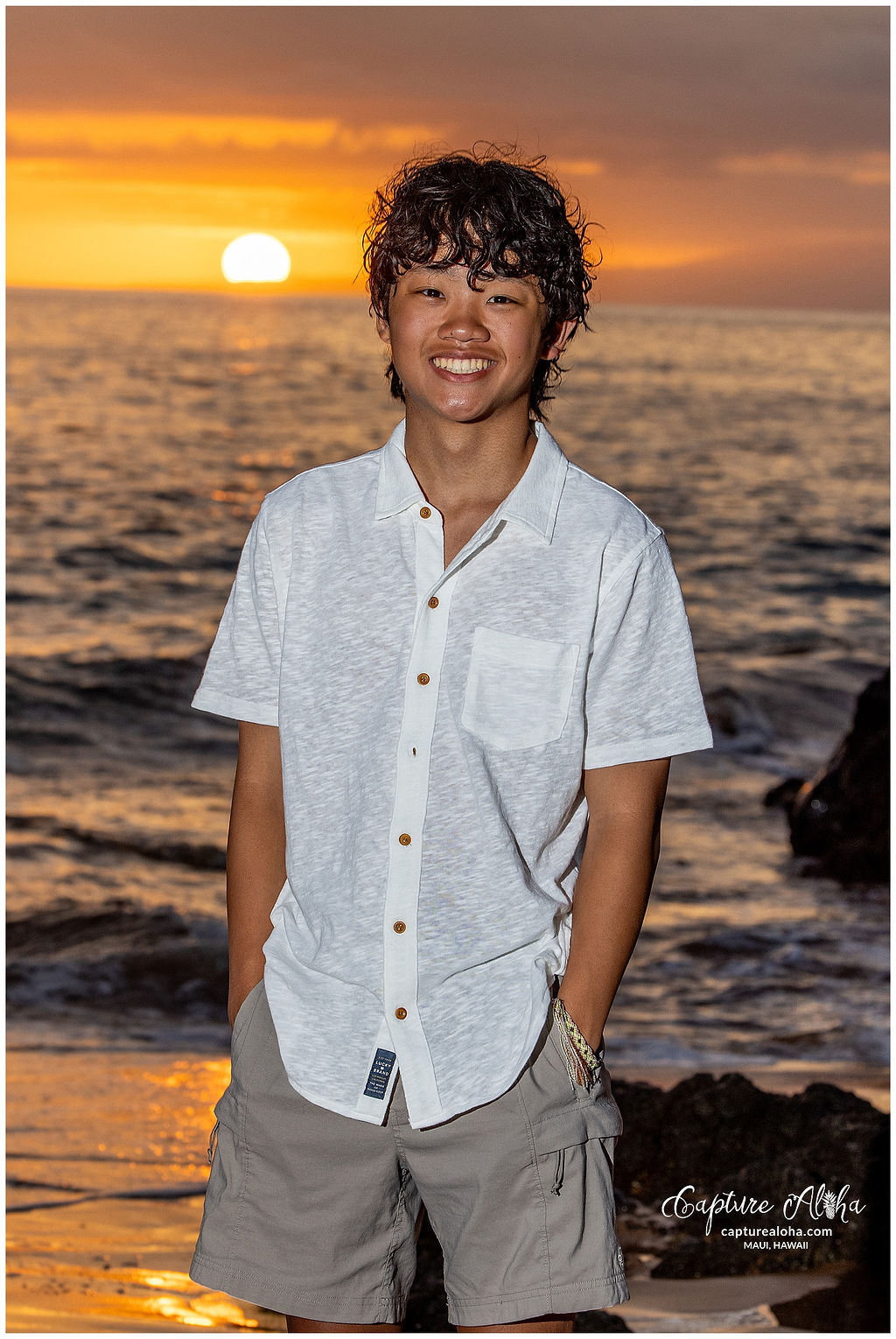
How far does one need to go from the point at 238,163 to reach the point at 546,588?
2751 cm

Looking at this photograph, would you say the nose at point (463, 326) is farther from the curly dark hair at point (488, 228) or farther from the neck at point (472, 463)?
the neck at point (472, 463)

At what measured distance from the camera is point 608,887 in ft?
6.93

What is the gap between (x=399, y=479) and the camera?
7.19ft

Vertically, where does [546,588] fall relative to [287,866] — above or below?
above

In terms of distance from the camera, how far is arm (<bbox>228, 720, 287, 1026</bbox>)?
2287 mm

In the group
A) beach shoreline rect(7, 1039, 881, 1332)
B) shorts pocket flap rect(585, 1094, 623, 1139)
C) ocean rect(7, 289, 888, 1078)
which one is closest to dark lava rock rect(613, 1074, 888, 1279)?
beach shoreline rect(7, 1039, 881, 1332)

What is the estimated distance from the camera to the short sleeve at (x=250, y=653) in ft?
7.28

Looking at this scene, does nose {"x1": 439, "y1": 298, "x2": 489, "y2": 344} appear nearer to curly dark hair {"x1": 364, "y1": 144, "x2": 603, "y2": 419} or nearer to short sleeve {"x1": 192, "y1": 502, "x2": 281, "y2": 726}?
curly dark hair {"x1": 364, "y1": 144, "x2": 603, "y2": 419}

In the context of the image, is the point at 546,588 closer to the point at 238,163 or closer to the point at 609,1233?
the point at 609,1233

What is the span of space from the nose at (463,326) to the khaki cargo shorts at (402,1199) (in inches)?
41.9

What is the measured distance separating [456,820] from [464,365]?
2.27 ft

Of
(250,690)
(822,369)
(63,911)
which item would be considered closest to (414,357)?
(250,690)

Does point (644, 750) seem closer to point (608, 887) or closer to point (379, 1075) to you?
point (608, 887)

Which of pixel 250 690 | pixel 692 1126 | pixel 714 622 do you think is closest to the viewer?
pixel 250 690
